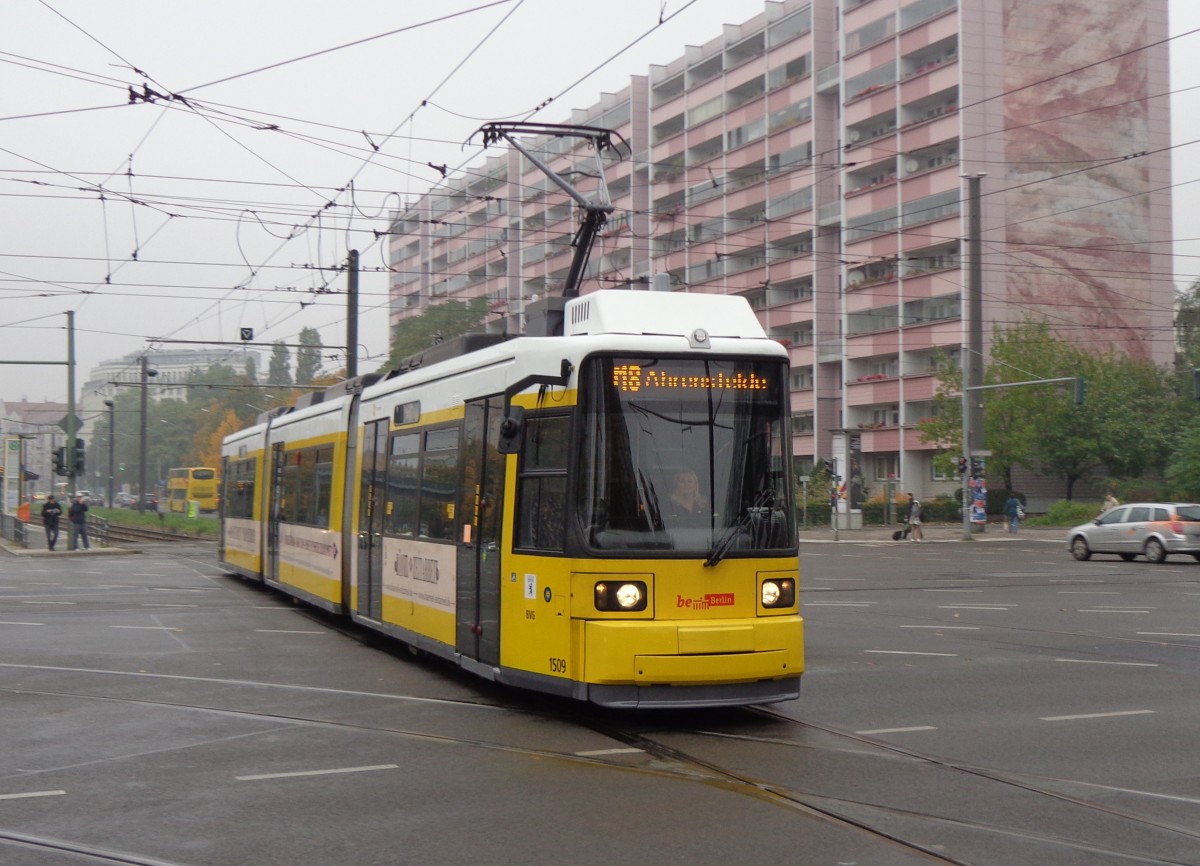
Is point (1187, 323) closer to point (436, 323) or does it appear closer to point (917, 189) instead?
point (917, 189)

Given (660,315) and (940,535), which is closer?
(660,315)

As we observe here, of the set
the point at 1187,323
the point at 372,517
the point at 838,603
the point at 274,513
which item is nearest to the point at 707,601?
the point at 372,517

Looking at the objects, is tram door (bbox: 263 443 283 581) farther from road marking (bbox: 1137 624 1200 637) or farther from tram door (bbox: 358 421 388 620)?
road marking (bbox: 1137 624 1200 637)

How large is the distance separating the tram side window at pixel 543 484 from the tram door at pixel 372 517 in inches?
176

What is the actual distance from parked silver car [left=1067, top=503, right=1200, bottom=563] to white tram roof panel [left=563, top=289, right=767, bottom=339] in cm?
2556

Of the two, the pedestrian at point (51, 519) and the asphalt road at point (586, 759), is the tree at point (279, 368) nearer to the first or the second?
the pedestrian at point (51, 519)

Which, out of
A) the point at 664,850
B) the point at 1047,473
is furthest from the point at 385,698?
the point at 1047,473

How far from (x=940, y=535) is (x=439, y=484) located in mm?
42424

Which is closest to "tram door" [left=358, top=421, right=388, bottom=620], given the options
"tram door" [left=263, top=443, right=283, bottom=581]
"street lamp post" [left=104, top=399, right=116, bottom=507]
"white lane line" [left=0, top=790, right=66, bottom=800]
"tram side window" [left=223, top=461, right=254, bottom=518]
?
"tram door" [left=263, top=443, right=283, bottom=581]

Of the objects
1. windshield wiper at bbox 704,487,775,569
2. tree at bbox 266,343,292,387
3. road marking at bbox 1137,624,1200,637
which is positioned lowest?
road marking at bbox 1137,624,1200,637

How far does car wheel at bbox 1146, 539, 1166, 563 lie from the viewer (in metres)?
33.2

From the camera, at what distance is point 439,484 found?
40.8 ft

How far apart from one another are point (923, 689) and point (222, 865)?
687 centimetres

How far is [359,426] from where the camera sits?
1616 centimetres
